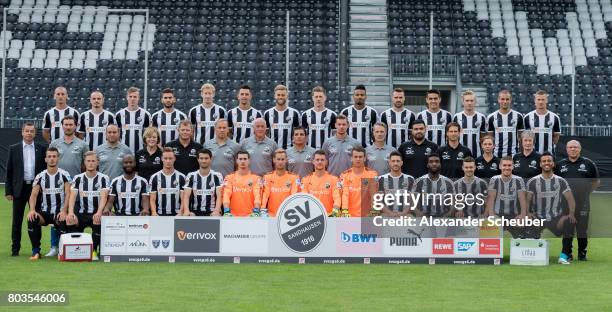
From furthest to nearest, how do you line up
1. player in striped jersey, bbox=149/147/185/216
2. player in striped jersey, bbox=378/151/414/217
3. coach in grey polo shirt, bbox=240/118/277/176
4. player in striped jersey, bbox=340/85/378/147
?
player in striped jersey, bbox=340/85/378/147
coach in grey polo shirt, bbox=240/118/277/176
player in striped jersey, bbox=149/147/185/216
player in striped jersey, bbox=378/151/414/217

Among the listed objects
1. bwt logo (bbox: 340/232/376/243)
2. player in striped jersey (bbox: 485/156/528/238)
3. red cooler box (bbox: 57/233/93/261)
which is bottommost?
red cooler box (bbox: 57/233/93/261)

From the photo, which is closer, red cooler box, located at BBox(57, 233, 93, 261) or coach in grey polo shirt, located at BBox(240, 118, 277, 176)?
red cooler box, located at BBox(57, 233, 93, 261)

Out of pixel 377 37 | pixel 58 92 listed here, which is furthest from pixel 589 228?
pixel 377 37

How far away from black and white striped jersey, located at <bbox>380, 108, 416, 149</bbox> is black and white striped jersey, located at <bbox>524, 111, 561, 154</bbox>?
4.84 ft

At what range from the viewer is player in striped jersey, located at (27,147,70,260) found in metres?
12.5

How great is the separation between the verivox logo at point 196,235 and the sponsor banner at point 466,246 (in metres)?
2.64

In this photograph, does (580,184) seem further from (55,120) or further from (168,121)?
(55,120)

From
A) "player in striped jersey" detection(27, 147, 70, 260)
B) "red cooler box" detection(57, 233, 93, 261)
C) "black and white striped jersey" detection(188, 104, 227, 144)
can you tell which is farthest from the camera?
"black and white striped jersey" detection(188, 104, 227, 144)

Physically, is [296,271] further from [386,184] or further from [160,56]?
[160,56]

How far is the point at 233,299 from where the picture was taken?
9484mm

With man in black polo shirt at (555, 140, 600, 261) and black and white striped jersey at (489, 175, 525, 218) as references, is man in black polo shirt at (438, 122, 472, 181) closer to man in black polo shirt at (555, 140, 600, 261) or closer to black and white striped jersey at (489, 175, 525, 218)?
black and white striped jersey at (489, 175, 525, 218)

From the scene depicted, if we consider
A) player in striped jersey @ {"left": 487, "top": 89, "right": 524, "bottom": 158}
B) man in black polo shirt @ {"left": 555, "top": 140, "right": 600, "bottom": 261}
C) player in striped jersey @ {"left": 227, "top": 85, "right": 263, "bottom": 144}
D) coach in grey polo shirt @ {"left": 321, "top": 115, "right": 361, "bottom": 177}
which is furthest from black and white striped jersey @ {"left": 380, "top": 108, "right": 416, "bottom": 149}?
man in black polo shirt @ {"left": 555, "top": 140, "right": 600, "bottom": 261}

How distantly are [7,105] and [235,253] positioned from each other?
1546 centimetres

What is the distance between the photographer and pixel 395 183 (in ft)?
41.3
